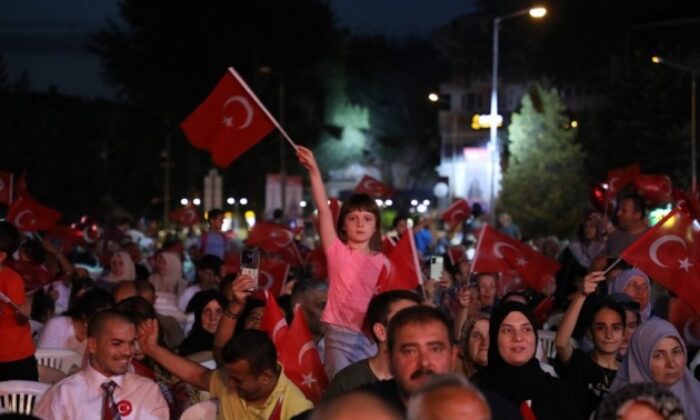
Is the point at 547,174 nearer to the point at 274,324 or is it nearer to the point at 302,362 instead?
the point at 274,324

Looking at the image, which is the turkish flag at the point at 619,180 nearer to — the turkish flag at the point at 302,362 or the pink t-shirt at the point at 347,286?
the pink t-shirt at the point at 347,286

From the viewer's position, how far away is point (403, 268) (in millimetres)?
9164

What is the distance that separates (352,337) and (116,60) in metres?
46.7

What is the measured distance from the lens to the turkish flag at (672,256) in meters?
9.78

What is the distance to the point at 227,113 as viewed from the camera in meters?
10.8

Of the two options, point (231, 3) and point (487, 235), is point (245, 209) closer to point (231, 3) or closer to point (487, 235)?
point (231, 3)

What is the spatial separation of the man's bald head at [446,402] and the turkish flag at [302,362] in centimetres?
363

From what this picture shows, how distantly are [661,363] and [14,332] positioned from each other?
455cm

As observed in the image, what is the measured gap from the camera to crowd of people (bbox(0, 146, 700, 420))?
545 cm

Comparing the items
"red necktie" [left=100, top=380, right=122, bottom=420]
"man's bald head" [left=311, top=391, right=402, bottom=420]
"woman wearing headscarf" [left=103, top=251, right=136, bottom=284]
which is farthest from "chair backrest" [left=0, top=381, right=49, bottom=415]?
"woman wearing headscarf" [left=103, top=251, right=136, bottom=284]

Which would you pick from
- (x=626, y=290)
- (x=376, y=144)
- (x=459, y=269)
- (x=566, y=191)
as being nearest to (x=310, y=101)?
(x=566, y=191)

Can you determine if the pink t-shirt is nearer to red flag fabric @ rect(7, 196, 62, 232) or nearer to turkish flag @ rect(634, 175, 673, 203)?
red flag fabric @ rect(7, 196, 62, 232)

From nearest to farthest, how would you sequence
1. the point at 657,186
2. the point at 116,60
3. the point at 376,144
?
the point at 657,186 → the point at 116,60 → the point at 376,144

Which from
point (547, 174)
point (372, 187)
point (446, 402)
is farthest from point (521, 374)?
point (547, 174)
